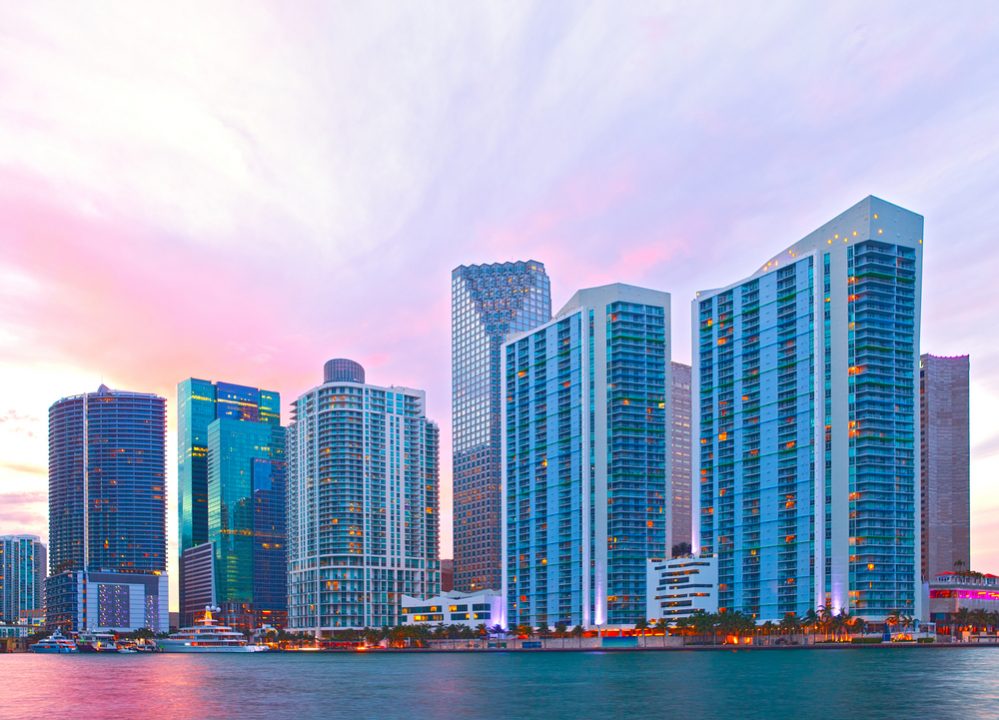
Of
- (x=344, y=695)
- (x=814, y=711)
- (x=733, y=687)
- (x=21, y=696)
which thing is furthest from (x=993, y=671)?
(x=21, y=696)

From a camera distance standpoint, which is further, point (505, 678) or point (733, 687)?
point (505, 678)

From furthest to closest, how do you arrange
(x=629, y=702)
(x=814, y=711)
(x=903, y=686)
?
1. (x=903, y=686)
2. (x=629, y=702)
3. (x=814, y=711)

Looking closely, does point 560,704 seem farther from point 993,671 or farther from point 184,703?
point 993,671

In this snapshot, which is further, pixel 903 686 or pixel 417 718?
pixel 903 686

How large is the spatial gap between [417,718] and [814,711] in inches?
1705

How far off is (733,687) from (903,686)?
22.2 m

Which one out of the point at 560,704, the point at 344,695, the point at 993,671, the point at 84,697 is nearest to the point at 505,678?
the point at 344,695

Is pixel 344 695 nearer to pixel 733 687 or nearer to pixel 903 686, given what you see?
pixel 733 687

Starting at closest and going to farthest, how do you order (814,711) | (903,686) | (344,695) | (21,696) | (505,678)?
(814,711), (903,686), (344,695), (21,696), (505,678)

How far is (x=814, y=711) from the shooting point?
116688 mm

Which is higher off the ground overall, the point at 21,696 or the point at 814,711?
the point at 814,711

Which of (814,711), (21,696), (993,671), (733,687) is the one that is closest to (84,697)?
(21,696)

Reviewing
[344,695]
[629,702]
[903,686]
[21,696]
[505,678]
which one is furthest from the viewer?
[505,678]

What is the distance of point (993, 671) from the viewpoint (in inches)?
6747
